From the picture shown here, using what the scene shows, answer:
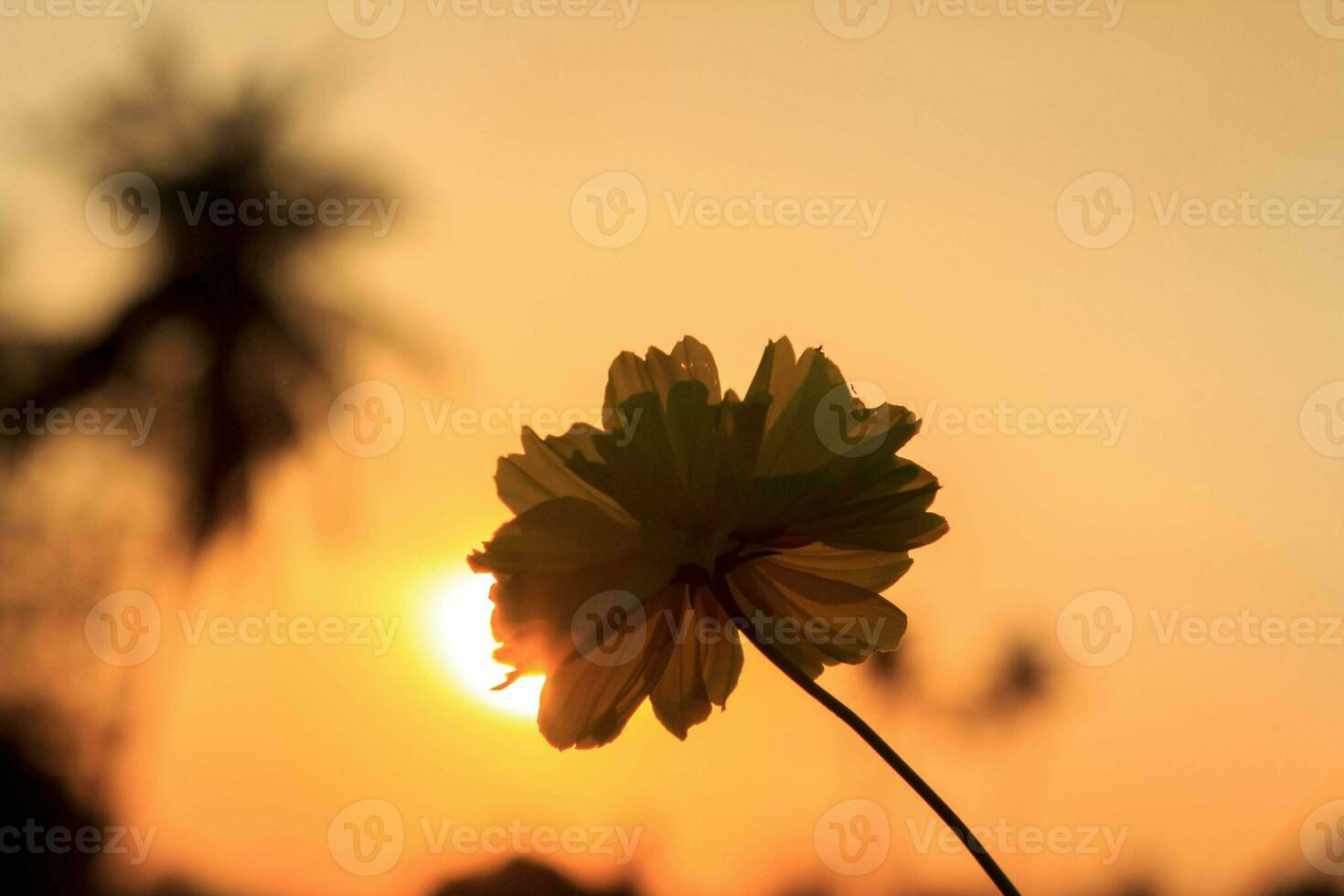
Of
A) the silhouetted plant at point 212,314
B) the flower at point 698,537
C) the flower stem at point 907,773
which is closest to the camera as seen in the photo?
the flower stem at point 907,773

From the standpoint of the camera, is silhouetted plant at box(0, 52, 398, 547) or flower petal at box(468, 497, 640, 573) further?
silhouetted plant at box(0, 52, 398, 547)

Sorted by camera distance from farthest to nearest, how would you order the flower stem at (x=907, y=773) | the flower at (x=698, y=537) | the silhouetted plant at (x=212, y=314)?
the silhouetted plant at (x=212, y=314), the flower at (x=698, y=537), the flower stem at (x=907, y=773)

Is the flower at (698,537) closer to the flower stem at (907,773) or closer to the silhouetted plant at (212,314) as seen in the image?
the flower stem at (907,773)

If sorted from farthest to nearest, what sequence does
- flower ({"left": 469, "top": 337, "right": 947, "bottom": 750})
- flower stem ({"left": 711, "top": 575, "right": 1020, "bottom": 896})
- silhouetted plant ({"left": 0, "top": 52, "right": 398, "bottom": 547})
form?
silhouetted plant ({"left": 0, "top": 52, "right": 398, "bottom": 547}) → flower ({"left": 469, "top": 337, "right": 947, "bottom": 750}) → flower stem ({"left": 711, "top": 575, "right": 1020, "bottom": 896})

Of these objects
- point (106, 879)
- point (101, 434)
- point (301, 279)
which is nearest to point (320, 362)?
point (301, 279)

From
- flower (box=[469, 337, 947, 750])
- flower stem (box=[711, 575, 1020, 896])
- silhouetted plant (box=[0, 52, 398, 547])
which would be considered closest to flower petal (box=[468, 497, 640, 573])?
flower (box=[469, 337, 947, 750])

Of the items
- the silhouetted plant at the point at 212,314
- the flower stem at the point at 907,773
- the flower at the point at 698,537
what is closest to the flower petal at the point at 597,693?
the flower at the point at 698,537

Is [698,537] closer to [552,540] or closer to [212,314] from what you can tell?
[552,540]

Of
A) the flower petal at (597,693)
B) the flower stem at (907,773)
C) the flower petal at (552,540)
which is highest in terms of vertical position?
the flower petal at (552,540)

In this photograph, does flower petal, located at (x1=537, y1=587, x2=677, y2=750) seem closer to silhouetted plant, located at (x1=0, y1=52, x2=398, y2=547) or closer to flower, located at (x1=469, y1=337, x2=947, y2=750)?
flower, located at (x1=469, y1=337, x2=947, y2=750)

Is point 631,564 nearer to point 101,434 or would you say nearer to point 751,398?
point 751,398
